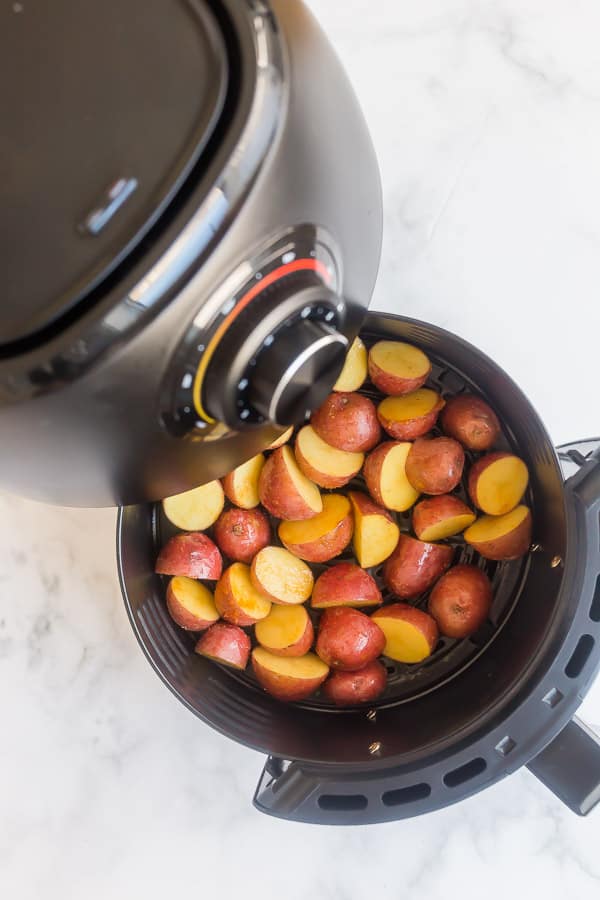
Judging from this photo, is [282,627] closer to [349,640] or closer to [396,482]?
[349,640]

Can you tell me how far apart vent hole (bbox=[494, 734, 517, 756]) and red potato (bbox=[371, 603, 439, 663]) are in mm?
179

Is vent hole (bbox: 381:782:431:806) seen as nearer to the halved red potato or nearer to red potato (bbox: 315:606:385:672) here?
red potato (bbox: 315:606:385:672)

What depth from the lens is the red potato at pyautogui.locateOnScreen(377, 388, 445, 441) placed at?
92 cm

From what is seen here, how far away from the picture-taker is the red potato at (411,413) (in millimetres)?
917

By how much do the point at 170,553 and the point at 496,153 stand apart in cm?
62

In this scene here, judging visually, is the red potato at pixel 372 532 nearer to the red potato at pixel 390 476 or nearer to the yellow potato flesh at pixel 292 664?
the red potato at pixel 390 476

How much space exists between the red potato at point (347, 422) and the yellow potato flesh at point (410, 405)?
18 mm

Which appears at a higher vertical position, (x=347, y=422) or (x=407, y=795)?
(x=347, y=422)

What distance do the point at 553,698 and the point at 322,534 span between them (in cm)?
30

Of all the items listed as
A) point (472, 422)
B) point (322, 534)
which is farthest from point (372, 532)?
point (472, 422)

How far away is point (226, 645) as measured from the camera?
3.00 feet

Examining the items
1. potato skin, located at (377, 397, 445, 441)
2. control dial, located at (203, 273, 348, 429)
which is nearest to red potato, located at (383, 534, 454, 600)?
potato skin, located at (377, 397, 445, 441)

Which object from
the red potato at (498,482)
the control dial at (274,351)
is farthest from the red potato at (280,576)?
the control dial at (274,351)

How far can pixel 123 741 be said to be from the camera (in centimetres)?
101
